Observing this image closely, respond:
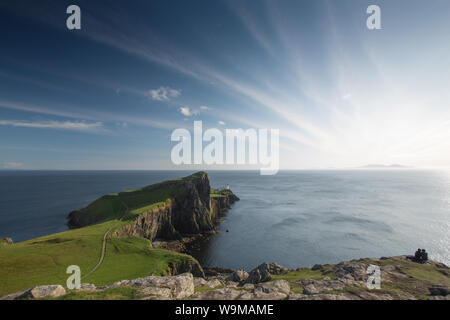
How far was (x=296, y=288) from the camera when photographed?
14.9m

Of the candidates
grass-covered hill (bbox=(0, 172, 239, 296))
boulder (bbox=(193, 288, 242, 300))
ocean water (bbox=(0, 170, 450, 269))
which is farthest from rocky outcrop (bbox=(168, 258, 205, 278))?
boulder (bbox=(193, 288, 242, 300))

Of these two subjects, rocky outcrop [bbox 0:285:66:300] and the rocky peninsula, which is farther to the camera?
the rocky peninsula

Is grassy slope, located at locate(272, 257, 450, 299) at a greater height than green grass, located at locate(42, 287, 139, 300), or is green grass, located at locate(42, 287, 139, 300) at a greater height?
green grass, located at locate(42, 287, 139, 300)

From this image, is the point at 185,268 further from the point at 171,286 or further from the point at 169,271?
the point at 171,286

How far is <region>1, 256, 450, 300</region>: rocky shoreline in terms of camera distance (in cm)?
924

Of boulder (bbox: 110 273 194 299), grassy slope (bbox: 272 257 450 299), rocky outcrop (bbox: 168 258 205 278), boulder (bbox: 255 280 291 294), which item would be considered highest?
boulder (bbox: 110 273 194 299)

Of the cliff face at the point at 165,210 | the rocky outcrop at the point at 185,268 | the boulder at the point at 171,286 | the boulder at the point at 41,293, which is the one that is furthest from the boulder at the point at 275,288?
the cliff face at the point at 165,210

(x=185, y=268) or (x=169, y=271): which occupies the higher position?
(x=169, y=271)

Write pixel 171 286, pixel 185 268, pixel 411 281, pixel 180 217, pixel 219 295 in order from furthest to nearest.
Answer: pixel 180 217 → pixel 185 268 → pixel 411 281 → pixel 171 286 → pixel 219 295

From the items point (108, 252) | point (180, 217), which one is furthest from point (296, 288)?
point (180, 217)

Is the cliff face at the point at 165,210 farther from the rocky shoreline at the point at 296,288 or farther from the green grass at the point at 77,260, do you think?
the rocky shoreline at the point at 296,288

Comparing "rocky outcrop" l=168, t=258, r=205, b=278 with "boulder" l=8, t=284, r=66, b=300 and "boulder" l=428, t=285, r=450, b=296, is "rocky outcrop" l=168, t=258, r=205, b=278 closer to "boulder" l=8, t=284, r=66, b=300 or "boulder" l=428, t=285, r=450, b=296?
"boulder" l=8, t=284, r=66, b=300

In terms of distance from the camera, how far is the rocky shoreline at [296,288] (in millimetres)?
9240
